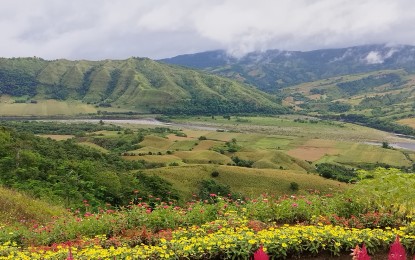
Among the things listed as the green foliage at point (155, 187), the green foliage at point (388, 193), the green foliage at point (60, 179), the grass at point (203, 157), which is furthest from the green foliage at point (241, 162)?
the green foliage at point (388, 193)

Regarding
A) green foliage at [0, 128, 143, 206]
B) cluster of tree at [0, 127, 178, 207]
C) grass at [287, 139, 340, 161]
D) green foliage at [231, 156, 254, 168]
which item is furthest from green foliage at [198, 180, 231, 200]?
grass at [287, 139, 340, 161]

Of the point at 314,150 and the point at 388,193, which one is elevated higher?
the point at 388,193

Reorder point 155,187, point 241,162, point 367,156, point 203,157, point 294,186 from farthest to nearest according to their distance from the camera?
point 367,156 < point 203,157 < point 241,162 < point 294,186 < point 155,187

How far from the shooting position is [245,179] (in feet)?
294

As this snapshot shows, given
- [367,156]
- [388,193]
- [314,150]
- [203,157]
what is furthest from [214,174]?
[367,156]

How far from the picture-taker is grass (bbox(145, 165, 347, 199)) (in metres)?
83.1

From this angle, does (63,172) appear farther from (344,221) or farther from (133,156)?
(133,156)

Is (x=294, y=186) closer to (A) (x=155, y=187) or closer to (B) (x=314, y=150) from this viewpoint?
(A) (x=155, y=187)

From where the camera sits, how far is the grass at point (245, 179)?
83.1 m

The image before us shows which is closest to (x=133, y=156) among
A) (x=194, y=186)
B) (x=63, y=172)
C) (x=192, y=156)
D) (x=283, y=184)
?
(x=192, y=156)

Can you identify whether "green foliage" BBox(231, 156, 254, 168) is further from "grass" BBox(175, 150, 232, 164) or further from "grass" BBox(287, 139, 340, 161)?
"grass" BBox(287, 139, 340, 161)

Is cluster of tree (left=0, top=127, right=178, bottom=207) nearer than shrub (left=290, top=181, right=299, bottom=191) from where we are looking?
Yes

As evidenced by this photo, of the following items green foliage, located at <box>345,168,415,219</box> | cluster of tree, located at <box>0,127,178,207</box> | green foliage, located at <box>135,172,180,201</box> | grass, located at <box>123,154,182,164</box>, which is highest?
green foliage, located at <box>345,168,415,219</box>

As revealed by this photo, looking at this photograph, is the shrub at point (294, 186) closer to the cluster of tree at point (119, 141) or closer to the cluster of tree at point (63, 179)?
the cluster of tree at point (63, 179)
